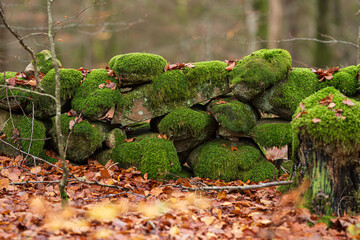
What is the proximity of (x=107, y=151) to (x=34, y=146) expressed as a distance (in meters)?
1.02

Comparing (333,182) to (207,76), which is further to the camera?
(207,76)

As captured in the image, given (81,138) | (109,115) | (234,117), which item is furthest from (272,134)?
(81,138)

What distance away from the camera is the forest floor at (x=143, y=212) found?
2.21m

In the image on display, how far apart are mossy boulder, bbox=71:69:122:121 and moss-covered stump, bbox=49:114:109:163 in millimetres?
173

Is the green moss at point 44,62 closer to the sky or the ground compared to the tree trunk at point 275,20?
closer to the ground

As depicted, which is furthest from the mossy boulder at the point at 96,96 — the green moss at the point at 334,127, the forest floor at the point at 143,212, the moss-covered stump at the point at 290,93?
the green moss at the point at 334,127

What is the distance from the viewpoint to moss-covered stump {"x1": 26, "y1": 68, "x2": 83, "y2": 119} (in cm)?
410

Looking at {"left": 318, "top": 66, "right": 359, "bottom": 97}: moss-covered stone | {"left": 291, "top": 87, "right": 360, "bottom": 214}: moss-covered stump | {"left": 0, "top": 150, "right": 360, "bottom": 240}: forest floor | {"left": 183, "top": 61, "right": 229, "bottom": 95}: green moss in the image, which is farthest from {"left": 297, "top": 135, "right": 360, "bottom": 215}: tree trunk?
{"left": 183, "top": 61, "right": 229, "bottom": 95}: green moss

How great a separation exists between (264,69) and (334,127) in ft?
5.72

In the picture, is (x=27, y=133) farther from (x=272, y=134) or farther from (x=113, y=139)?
(x=272, y=134)

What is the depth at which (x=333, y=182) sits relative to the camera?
2566 mm

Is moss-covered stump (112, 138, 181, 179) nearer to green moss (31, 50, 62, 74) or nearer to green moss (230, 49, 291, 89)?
green moss (230, 49, 291, 89)

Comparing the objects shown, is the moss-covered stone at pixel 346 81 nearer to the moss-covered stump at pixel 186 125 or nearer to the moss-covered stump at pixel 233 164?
the moss-covered stump at pixel 233 164

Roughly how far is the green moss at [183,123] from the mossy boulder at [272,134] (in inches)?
30.2
